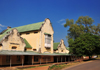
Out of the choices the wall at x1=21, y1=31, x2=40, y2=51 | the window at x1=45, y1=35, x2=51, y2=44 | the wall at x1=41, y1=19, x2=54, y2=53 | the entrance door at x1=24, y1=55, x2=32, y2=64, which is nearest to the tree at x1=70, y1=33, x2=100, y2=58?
the wall at x1=41, y1=19, x2=54, y2=53

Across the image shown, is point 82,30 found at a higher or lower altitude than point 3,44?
higher

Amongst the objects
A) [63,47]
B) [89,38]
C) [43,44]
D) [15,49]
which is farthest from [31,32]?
[89,38]

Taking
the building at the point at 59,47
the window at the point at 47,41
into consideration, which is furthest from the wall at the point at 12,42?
the building at the point at 59,47

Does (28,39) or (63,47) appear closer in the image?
(28,39)

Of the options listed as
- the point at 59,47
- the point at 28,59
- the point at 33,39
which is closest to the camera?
the point at 28,59

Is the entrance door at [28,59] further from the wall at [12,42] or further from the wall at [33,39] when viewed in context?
the wall at [12,42]

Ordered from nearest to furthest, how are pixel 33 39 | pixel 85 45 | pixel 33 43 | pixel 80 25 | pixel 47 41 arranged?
pixel 33 43 → pixel 33 39 → pixel 47 41 → pixel 85 45 → pixel 80 25

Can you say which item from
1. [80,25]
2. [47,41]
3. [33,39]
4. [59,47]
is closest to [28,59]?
[33,39]

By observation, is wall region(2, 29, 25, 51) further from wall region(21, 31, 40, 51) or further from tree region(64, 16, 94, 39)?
tree region(64, 16, 94, 39)

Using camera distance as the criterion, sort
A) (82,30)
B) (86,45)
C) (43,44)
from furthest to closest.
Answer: (82,30), (86,45), (43,44)

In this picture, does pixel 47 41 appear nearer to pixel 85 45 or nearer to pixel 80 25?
pixel 85 45

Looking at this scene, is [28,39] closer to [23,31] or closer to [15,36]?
[23,31]

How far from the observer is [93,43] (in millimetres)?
39906

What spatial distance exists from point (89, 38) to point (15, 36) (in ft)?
77.3
